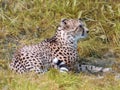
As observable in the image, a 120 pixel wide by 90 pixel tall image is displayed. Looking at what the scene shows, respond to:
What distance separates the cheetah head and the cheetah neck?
13 mm

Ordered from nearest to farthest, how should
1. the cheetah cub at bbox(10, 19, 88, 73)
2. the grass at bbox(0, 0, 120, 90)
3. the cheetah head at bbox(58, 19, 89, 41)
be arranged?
the cheetah cub at bbox(10, 19, 88, 73), the cheetah head at bbox(58, 19, 89, 41), the grass at bbox(0, 0, 120, 90)

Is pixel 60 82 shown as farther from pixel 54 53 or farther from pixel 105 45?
pixel 105 45

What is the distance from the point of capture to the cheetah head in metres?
7.27

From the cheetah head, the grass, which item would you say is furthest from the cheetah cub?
the grass

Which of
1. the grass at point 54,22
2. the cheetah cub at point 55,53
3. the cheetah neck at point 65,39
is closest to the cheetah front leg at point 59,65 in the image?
the cheetah cub at point 55,53

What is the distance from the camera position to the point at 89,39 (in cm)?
825

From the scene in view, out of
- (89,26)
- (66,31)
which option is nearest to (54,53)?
(66,31)

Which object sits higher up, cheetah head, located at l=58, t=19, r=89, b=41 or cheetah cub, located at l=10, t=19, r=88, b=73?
cheetah head, located at l=58, t=19, r=89, b=41

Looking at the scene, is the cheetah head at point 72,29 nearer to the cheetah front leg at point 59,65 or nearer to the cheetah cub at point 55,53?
the cheetah cub at point 55,53

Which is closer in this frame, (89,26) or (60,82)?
(60,82)

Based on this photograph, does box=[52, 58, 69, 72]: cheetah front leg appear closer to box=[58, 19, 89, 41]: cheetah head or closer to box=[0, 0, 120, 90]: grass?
box=[58, 19, 89, 41]: cheetah head

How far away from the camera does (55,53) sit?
7176mm

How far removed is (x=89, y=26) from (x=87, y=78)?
187 centimetres

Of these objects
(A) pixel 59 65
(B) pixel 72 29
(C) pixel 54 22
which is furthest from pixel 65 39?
(C) pixel 54 22
